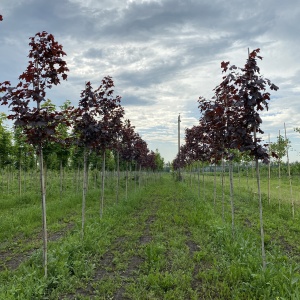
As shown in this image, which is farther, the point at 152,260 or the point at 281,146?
the point at 281,146

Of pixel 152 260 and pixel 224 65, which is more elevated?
pixel 224 65

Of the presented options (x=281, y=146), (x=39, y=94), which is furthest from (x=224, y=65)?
(x=281, y=146)

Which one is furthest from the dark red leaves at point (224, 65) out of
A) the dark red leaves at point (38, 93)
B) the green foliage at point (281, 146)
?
the green foliage at point (281, 146)

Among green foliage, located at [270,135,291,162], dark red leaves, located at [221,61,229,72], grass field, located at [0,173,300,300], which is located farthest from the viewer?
green foliage, located at [270,135,291,162]

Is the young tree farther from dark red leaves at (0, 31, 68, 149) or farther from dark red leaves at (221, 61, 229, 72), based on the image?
dark red leaves at (221, 61, 229, 72)

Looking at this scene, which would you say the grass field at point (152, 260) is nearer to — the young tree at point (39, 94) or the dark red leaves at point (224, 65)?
the young tree at point (39, 94)

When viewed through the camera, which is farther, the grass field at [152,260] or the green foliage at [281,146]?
the green foliage at [281,146]

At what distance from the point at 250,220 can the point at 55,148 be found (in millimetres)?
10389

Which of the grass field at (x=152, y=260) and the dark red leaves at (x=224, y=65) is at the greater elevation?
the dark red leaves at (x=224, y=65)

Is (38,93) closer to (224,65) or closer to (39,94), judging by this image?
(39,94)

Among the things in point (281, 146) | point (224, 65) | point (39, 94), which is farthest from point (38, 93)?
point (281, 146)

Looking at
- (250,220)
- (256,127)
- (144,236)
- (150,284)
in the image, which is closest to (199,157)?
(250,220)

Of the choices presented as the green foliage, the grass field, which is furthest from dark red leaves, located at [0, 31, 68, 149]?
the green foliage

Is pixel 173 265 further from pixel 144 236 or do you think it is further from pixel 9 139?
pixel 9 139
